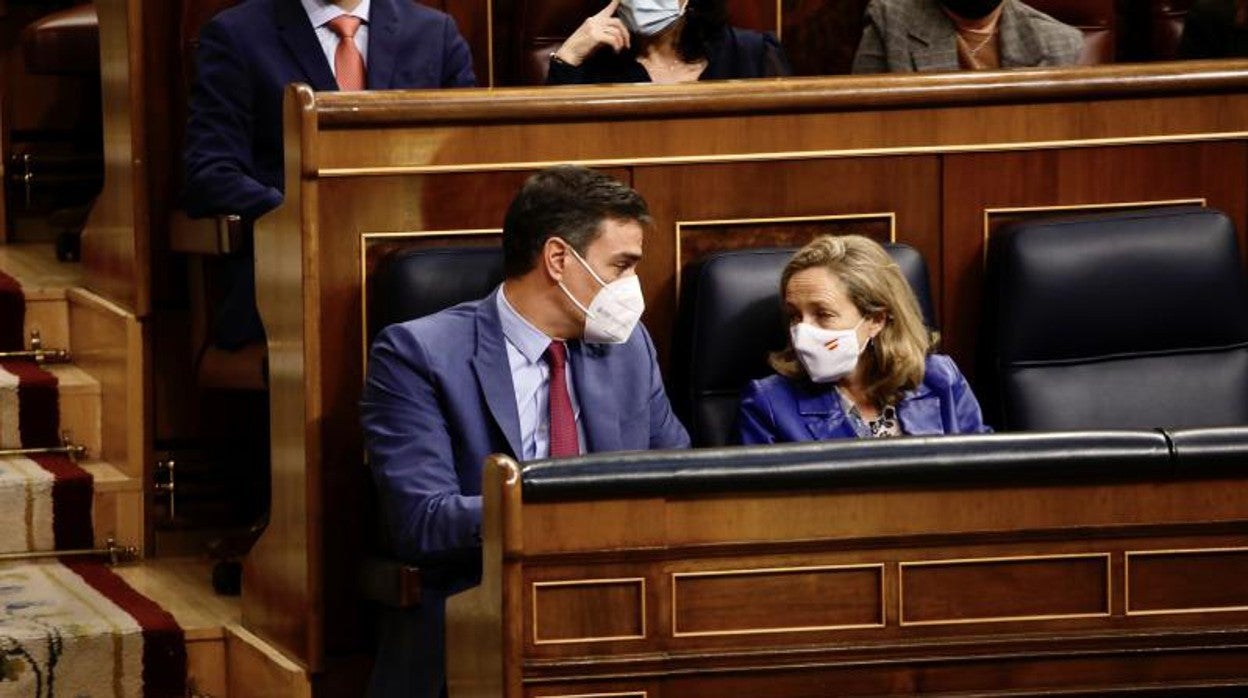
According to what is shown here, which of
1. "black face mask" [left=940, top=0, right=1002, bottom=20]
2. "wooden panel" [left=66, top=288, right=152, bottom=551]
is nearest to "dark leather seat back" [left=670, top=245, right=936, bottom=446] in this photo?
"black face mask" [left=940, top=0, right=1002, bottom=20]

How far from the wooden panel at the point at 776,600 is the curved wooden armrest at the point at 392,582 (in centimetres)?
30

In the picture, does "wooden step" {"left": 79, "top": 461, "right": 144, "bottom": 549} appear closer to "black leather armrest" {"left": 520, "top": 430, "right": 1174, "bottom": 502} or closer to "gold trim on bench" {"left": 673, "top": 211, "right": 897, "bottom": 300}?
"gold trim on bench" {"left": 673, "top": 211, "right": 897, "bottom": 300}

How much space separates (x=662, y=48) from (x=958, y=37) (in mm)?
314

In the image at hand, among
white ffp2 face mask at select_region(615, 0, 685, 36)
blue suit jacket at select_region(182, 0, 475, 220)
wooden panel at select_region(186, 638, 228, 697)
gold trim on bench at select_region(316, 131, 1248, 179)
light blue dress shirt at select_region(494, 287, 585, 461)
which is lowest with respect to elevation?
wooden panel at select_region(186, 638, 228, 697)

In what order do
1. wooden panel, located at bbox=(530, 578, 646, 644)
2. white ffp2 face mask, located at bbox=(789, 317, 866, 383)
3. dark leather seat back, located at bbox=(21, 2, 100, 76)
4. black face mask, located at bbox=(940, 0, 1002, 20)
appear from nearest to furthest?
1. wooden panel, located at bbox=(530, 578, 646, 644)
2. white ffp2 face mask, located at bbox=(789, 317, 866, 383)
3. black face mask, located at bbox=(940, 0, 1002, 20)
4. dark leather seat back, located at bbox=(21, 2, 100, 76)

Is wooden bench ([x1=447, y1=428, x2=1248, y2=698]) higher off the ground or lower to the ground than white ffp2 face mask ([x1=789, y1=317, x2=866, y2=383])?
lower

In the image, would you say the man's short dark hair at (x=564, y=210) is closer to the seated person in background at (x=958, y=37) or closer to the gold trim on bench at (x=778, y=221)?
the gold trim on bench at (x=778, y=221)

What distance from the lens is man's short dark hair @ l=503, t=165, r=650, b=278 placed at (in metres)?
1.76

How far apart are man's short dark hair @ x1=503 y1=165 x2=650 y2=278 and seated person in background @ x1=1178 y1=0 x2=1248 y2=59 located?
0.93 m

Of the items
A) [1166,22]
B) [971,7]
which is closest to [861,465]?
[971,7]

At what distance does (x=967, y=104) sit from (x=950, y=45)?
15.5 inches

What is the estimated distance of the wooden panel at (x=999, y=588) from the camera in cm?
154

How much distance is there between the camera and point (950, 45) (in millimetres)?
2367

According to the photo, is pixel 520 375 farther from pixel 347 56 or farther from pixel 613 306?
pixel 347 56
